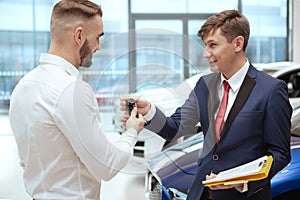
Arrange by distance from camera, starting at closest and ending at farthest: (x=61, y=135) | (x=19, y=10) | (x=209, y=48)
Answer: (x=61, y=135), (x=209, y=48), (x=19, y=10)

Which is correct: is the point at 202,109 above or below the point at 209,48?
below

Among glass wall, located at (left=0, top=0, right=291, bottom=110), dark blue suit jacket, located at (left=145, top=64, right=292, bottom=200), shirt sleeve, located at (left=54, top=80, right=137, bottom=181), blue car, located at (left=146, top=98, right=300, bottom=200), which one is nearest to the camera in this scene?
shirt sleeve, located at (left=54, top=80, right=137, bottom=181)

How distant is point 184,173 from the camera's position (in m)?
2.05

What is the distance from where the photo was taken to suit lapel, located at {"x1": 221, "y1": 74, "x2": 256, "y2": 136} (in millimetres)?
1402

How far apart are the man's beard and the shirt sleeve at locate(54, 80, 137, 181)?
11cm

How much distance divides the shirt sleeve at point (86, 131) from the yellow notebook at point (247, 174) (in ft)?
0.98

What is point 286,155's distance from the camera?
1.36 meters

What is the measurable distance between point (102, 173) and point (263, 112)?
1.79 feet

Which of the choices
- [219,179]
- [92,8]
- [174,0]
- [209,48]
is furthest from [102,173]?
[174,0]

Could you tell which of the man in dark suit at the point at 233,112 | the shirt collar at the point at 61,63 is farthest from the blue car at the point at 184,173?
the shirt collar at the point at 61,63

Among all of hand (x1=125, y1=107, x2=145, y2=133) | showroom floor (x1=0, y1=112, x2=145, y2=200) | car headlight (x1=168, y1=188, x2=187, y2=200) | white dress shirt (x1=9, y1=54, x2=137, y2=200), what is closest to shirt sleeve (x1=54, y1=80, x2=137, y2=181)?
white dress shirt (x1=9, y1=54, x2=137, y2=200)

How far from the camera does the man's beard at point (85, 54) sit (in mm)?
1237

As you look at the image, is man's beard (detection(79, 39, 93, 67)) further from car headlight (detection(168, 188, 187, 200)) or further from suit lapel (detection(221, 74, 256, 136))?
car headlight (detection(168, 188, 187, 200))

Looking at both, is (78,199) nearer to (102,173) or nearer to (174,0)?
(102,173)
